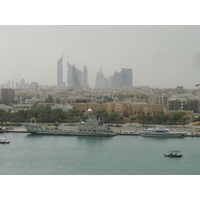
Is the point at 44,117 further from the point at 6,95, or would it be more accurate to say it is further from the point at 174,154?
the point at 6,95

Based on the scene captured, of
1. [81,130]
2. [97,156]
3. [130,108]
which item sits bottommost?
[97,156]

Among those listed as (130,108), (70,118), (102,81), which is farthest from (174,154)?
(102,81)

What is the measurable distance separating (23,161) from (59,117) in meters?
4.91

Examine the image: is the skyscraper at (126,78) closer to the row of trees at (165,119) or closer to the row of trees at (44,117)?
the row of trees at (44,117)

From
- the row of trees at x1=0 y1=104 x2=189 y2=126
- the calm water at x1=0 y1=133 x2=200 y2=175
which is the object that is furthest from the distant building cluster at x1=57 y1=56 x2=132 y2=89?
the calm water at x1=0 y1=133 x2=200 y2=175

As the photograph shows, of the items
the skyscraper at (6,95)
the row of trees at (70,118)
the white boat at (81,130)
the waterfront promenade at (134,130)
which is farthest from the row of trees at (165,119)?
the skyscraper at (6,95)

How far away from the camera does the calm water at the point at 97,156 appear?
527 cm

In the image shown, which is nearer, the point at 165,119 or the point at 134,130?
the point at 134,130

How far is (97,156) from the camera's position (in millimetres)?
6164

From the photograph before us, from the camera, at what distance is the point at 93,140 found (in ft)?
26.0

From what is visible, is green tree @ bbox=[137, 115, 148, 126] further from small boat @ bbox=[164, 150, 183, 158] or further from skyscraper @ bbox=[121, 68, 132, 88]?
skyscraper @ bbox=[121, 68, 132, 88]

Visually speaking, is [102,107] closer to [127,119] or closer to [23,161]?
[127,119]

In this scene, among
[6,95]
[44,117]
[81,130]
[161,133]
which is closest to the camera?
[161,133]

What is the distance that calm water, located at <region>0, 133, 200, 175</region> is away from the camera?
207 inches
